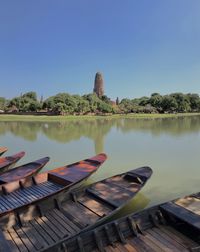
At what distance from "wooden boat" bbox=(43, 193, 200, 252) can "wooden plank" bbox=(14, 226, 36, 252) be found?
2.95 ft

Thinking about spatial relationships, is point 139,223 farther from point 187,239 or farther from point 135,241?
point 187,239

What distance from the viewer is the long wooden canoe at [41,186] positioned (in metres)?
6.04

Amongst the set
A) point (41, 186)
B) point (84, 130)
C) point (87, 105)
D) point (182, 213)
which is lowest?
A: point (41, 186)

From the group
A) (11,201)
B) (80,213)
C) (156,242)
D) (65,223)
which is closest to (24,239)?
(65,223)

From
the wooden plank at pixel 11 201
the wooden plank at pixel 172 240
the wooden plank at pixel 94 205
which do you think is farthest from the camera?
the wooden plank at pixel 11 201

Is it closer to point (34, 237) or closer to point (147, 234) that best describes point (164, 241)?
point (147, 234)

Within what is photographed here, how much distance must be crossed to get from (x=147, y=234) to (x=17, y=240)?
2.60 m

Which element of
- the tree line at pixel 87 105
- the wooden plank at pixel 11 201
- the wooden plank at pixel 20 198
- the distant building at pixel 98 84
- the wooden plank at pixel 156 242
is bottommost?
the wooden plank at pixel 156 242

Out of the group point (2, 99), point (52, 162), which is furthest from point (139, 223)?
point (2, 99)

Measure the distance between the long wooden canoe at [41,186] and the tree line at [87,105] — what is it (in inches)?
1784

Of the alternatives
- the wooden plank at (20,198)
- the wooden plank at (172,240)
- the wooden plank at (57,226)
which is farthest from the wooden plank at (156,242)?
the wooden plank at (20,198)

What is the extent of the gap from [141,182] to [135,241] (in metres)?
2.76

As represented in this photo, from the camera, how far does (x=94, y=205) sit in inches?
233

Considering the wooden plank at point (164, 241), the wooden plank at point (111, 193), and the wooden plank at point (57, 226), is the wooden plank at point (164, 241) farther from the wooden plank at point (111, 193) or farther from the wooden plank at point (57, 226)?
the wooden plank at point (57, 226)
